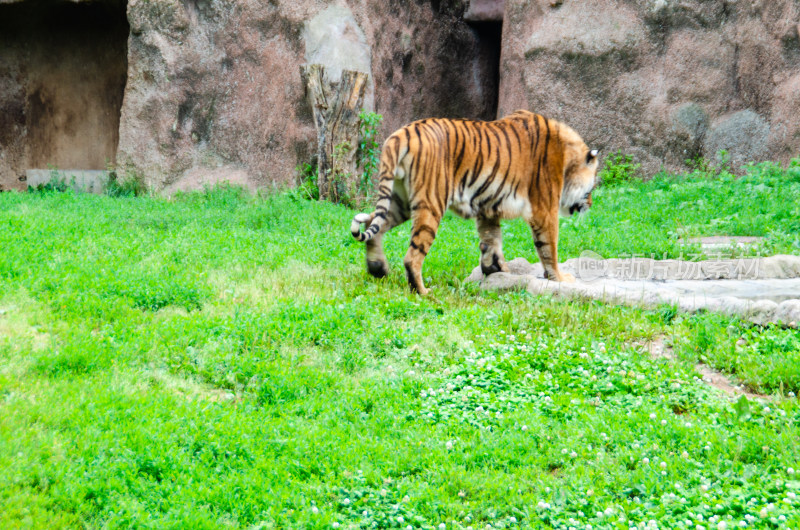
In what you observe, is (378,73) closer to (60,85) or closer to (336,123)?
(336,123)

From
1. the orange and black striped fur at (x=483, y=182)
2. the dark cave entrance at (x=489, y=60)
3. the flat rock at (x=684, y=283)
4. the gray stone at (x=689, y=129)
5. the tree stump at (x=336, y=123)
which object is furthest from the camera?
the dark cave entrance at (x=489, y=60)

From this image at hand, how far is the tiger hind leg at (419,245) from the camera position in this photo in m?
6.75

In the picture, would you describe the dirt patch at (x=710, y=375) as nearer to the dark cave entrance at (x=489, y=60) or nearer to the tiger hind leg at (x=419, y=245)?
the tiger hind leg at (x=419, y=245)

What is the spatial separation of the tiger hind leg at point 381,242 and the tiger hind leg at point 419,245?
14.5 inches

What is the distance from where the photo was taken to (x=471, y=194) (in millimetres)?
7215

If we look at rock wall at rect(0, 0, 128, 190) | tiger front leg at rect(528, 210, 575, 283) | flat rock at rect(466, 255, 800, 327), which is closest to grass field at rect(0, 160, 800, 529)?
flat rock at rect(466, 255, 800, 327)

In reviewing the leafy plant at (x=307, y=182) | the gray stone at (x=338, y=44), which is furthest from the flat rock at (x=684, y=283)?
the gray stone at (x=338, y=44)

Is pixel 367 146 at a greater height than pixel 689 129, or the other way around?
pixel 689 129

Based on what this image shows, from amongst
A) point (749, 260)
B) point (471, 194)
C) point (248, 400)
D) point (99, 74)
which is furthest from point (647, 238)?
point (99, 74)

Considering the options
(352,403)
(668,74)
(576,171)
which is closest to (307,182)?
(576,171)

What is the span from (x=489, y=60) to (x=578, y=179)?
9.29m

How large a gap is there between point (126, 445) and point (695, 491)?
2693mm

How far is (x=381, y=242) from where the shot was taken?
7.16 metres

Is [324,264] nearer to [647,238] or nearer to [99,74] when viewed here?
[647,238]
